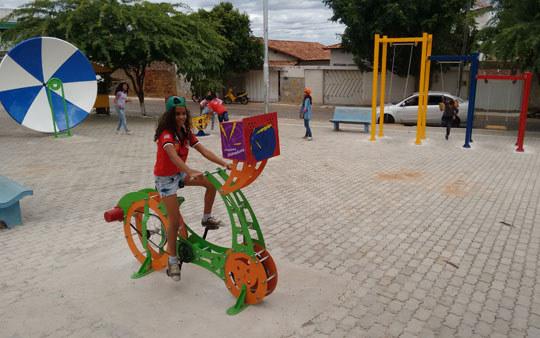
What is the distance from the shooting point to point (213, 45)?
19.1m

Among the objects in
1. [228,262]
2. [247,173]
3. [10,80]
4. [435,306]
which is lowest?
[435,306]

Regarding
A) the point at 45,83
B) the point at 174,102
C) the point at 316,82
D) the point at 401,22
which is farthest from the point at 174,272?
the point at 316,82

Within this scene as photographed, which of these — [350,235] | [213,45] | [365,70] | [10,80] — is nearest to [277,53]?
[365,70]

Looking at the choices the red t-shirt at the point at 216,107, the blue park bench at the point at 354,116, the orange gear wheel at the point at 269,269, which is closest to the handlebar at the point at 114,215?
the orange gear wheel at the point at 269,269

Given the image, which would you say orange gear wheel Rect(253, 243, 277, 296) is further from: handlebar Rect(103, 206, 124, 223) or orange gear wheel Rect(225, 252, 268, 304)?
handlebar Rect(103, 206, 124, 223)

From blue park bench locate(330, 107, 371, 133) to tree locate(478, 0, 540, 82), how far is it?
14.0ft

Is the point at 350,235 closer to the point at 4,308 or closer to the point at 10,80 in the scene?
the point at 4,308

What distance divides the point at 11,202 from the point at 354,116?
37.6 ft

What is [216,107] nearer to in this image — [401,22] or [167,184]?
[167,184]

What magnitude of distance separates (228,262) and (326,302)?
97 cm

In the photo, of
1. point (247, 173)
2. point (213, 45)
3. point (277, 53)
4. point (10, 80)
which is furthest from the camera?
point (277, 53)

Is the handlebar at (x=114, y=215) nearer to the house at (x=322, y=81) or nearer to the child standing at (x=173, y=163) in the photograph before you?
the child standing at (x=173, y=163)

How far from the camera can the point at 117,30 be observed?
16578 mm

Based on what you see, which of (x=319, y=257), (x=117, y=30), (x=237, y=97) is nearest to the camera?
(x=319, y=257)
